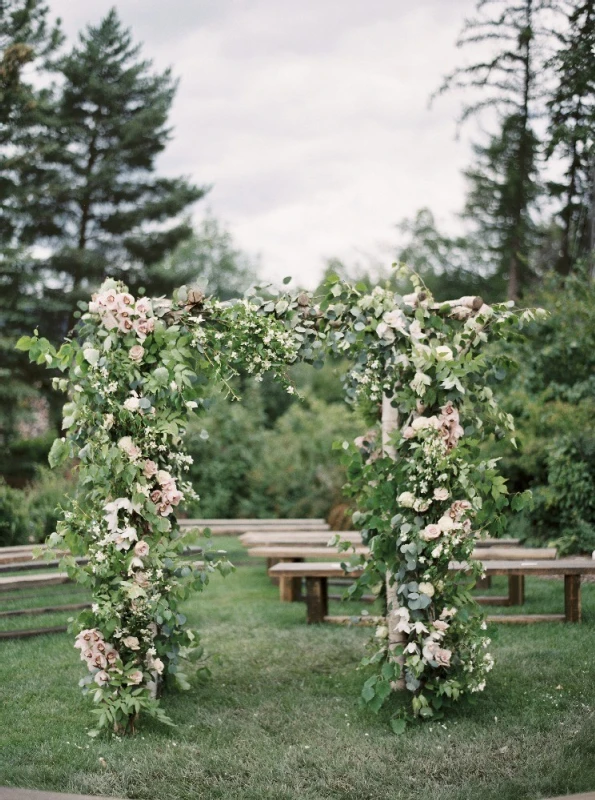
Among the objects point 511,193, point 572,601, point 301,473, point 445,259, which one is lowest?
point 572,601

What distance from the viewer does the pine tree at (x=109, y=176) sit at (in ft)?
65.6

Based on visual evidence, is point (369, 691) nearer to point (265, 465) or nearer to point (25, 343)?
point (25, 343)

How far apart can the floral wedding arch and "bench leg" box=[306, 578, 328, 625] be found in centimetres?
206

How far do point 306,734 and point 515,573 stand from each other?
2.88 metres

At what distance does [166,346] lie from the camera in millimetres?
4879

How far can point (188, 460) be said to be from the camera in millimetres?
4992

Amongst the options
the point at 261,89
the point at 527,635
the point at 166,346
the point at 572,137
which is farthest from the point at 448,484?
the point at 261,89

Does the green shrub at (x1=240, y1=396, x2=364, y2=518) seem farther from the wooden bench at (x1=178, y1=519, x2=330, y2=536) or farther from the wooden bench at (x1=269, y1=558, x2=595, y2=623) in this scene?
the wooden bench at (x1=269, y1=558, x2=595, y2=623)

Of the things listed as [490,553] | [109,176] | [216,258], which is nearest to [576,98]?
[490,553]

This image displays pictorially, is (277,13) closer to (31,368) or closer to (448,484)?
(31,368)

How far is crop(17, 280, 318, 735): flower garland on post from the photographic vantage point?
15.5ft

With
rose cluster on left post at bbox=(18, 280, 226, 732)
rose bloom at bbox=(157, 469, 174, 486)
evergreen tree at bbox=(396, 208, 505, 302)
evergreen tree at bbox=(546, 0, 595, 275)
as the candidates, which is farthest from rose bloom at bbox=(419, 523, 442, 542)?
evergreen tree at bbox=(396, 208, 505, 302)

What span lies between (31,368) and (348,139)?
33.9 ft

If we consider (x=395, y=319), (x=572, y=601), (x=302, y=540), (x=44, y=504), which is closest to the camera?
(x=395, y=319)
